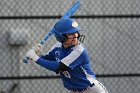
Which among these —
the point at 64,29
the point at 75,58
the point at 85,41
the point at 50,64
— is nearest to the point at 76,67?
the point at 75,58

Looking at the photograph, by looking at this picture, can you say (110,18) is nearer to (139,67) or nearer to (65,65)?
(139,67)

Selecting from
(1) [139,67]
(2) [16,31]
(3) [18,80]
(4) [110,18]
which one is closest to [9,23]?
(2) [16,31]

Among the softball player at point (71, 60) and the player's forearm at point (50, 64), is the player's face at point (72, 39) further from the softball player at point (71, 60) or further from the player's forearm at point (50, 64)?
the player's forearm at point (50, 64)

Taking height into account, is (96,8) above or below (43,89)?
above

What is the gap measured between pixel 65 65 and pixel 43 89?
198 centimetres

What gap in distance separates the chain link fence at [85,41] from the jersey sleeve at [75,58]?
64.0 inches

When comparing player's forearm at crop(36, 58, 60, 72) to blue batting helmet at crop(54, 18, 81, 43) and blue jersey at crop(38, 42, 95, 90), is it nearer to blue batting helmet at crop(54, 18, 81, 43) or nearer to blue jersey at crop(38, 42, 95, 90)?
blue jersey at crop(38, 42, 95, 90)

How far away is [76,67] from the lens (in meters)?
5.28

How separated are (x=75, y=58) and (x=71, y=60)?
0.05 metres

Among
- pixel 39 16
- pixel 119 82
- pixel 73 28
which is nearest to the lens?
pixel 73 28

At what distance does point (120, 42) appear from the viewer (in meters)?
7.26

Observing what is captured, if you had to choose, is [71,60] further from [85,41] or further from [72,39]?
[85,41]

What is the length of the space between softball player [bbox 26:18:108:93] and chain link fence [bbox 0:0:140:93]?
60.5 inches

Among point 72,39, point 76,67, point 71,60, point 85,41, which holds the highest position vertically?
point 72,39
